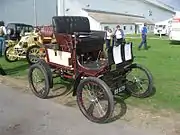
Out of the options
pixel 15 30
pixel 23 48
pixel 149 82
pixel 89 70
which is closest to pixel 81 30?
pixel 89 70

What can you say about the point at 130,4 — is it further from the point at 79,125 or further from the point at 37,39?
the point at 79,125

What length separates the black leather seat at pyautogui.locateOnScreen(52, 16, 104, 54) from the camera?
7.12 metres

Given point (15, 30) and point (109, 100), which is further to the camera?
point (15, 30)

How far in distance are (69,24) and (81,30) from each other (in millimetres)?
400

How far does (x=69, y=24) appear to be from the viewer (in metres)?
7.82

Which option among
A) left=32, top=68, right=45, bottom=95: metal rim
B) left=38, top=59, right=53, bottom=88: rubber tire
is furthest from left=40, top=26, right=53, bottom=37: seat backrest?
left=38, top=59, right=53, bottom=88: rubber tire

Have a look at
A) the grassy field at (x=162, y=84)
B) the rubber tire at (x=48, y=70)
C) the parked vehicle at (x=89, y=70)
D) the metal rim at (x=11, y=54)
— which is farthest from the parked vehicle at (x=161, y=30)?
the rubber tire at (x=48, y=70)

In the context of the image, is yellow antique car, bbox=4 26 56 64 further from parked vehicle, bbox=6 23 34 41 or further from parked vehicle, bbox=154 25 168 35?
parked vehicle, bbox=154 25 168 35

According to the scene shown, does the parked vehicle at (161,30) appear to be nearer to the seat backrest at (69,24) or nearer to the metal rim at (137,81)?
the seat backrest at (69,24)

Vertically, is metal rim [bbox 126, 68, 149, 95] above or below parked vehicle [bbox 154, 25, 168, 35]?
below

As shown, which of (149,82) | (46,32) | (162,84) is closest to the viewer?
(149,82)

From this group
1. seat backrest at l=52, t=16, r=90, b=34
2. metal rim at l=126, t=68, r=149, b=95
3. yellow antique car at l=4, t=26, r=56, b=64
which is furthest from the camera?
yellow antique car at l=4, t=26, r=56, b=64

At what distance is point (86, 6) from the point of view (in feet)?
163

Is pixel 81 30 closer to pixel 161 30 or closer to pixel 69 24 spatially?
pixel 69 24
